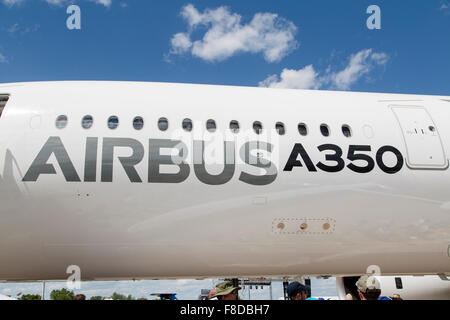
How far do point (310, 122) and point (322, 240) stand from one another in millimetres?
2204

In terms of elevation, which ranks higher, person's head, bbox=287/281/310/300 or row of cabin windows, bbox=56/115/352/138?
row of cabin windows, bbox=56/115/352/138

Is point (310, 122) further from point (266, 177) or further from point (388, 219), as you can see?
point (388, 219)

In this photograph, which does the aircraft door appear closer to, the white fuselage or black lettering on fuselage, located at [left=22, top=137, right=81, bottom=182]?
the white fuselage

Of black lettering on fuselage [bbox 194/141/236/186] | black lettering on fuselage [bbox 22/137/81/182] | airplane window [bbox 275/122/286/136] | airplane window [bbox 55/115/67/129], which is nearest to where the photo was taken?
black lettering on fuselage [bbox 22/137/81/182]

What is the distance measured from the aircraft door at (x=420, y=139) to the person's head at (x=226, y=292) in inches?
172

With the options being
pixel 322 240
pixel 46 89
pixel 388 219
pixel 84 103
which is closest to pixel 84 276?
pixel 84 103

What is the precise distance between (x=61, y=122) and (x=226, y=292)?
4207mm

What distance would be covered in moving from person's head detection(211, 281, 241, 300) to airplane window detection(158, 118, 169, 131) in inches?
120

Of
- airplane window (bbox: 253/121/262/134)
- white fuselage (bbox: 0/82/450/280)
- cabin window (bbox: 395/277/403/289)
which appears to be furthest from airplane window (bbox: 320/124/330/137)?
cabin window (bbox: 395/277/403/289)

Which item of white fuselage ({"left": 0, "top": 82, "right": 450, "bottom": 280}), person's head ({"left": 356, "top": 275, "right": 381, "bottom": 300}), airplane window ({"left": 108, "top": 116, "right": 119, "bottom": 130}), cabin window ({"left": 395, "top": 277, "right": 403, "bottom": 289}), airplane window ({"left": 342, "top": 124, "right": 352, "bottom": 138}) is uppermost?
airplane window ({"left": 108, "top": 116, "right": 119, "bottom": 130})

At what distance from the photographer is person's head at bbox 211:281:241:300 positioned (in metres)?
4.93

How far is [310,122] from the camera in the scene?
7.53 meters

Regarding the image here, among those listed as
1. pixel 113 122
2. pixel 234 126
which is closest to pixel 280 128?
pixel 234 126
